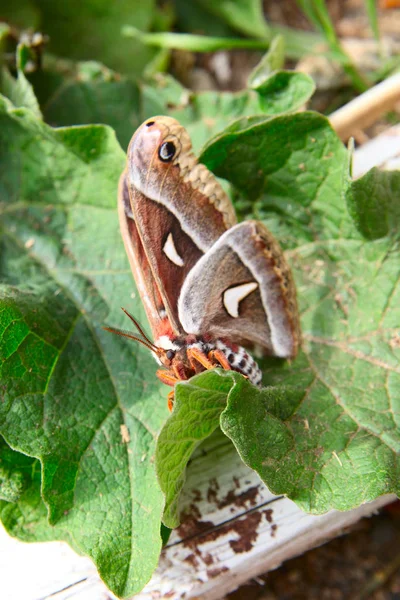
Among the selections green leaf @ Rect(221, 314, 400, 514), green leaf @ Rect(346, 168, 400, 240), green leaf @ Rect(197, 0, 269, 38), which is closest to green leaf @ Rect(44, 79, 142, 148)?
green leaf @ Rect(197, 0, 269, 38)

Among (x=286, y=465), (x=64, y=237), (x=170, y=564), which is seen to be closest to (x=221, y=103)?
(x=64, y=237)

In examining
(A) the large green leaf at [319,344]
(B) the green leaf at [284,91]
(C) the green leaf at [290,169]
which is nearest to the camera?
(A) the large green leaf at [319,344]

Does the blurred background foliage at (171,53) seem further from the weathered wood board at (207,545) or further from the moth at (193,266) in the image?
the weathered wood board at (207,545)

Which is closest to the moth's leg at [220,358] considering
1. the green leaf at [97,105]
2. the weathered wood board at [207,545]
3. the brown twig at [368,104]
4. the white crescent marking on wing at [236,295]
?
the white crescent marking on wing at [236,295]

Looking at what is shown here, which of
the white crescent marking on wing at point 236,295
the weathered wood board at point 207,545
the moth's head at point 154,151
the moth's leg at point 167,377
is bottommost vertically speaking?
the weathered wood board at point 207,545

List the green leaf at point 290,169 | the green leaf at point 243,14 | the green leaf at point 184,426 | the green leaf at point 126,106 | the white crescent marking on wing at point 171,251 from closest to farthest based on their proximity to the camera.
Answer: the green leaf at point 184,426 < the white crescent marking on wing at point 171,251 < the green leaf at point 290,169 < the green leaf at point 126,106 < the green leaf at point 243,14

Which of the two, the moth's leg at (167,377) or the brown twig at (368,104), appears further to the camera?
the brown twig at (368,104)

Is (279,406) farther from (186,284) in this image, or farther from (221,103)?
(221,103)
